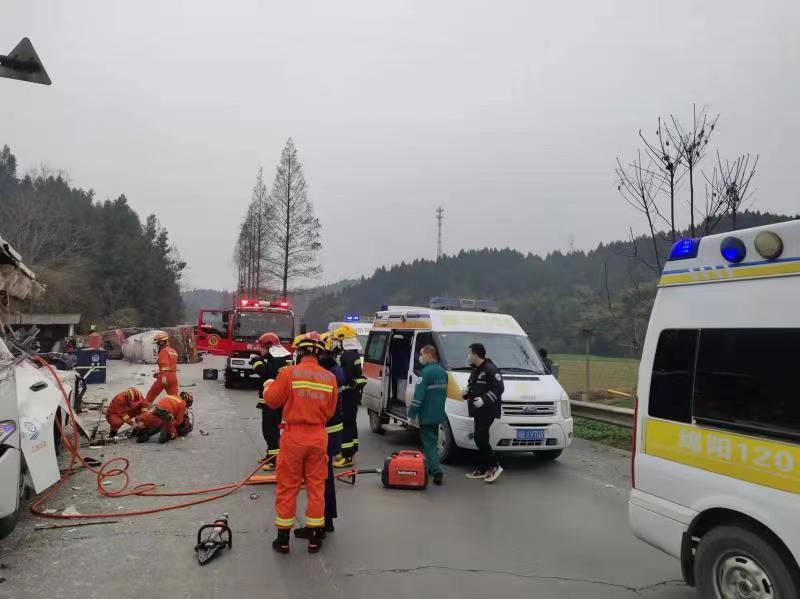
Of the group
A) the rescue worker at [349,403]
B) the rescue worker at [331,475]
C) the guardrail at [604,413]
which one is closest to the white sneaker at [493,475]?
the rescue worker at [349,403]

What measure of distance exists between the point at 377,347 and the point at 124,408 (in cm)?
439

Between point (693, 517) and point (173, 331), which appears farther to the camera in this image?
point (173, 331)

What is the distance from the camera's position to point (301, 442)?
4820 millimetres

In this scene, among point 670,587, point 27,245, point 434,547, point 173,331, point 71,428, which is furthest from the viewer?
point 27,245

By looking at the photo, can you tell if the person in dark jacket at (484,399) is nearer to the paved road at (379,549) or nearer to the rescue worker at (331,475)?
the paved road at (379,549)

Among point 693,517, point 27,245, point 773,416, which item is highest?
point 27,245

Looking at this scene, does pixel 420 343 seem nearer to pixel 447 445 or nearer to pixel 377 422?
pixel 447 445

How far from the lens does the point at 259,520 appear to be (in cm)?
564

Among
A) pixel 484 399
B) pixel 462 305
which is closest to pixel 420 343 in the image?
pixel 462 305

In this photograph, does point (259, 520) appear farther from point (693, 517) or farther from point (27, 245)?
point (27, 245)

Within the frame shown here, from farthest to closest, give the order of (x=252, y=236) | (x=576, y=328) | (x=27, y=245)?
(x=252, y=236) → (x=27, y=245) → (x=576, y=328)

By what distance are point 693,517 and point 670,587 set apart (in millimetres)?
1095

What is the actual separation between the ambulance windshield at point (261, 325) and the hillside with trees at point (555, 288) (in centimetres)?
803

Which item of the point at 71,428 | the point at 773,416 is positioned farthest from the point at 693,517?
the point at 71,428
